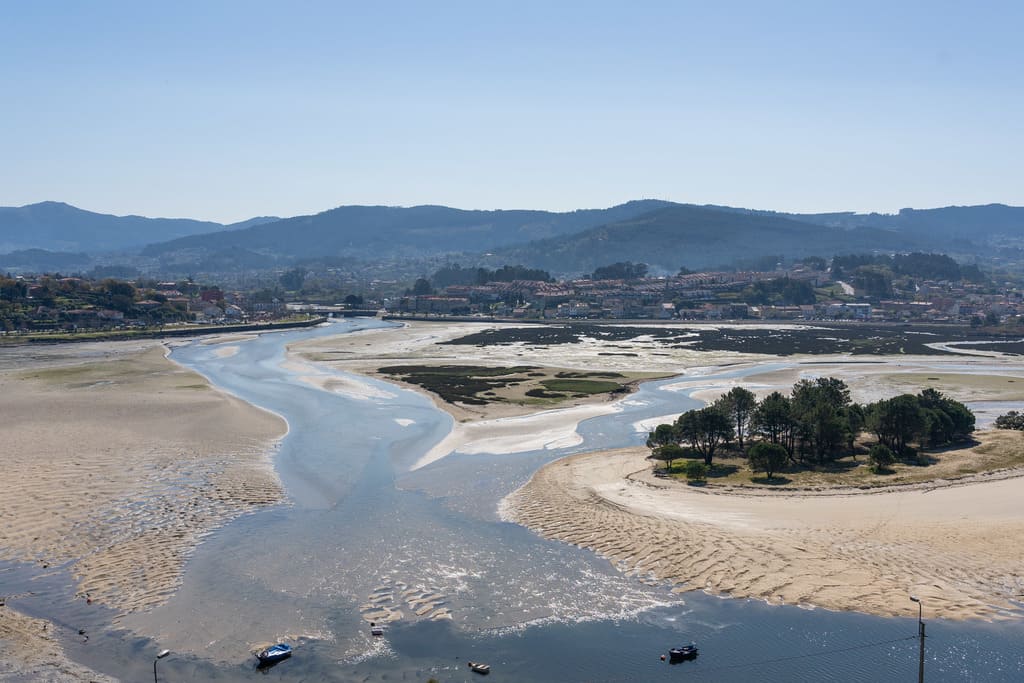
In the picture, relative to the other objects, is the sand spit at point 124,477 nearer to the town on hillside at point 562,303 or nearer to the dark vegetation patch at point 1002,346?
the town on hillside at point 562,303

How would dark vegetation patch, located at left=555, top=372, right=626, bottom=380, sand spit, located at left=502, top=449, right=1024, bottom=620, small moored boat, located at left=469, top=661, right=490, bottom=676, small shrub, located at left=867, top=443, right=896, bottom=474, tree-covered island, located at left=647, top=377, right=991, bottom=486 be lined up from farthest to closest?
dark vegetation patch, located at left=555, top=372, right=626, bottom=380 < small shrub, located at left=867, top=443, right=896, bottom=474 < tree-covered island, located at left=647, top=377, right=991, bottom=486 < sand spit, located at left=502, top=449, right=1024, bottom=620 < small moored boat, located at left=469, top=661, right=490, bottom=676

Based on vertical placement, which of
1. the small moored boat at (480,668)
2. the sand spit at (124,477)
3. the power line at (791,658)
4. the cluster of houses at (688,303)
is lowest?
the power line at (791,658)

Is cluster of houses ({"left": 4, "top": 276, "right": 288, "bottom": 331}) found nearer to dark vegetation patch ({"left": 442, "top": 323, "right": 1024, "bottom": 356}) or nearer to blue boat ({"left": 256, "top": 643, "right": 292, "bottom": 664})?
dark vegetation patch ({"left": 442, "top": 323, "right": 1024, "bottom": 356})

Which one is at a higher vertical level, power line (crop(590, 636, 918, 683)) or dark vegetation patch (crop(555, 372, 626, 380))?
dark vegetation patch (crop(555, 372, 626, 380))

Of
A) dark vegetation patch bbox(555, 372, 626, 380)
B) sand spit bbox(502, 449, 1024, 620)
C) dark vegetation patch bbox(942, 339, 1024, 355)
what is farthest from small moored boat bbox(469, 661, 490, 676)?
dark vegetation patch bbox(942, 339, 1024, 355)

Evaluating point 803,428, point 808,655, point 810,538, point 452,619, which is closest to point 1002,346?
point 803,428

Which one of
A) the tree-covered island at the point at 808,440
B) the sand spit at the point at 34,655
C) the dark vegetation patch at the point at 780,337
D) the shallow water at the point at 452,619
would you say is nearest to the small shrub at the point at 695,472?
the tree-covered island at the point at 808,440

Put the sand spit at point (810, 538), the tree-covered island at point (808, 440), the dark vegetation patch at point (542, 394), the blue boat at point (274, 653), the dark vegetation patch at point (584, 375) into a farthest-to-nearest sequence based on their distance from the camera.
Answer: the dark vegetation patch at point (584, 375)
the dark vegetation patch at point (542, 394)
the tree-covered island at point (808, 440)
the sand spit at point (810, 538)
the blue boat at point (274, 653)
